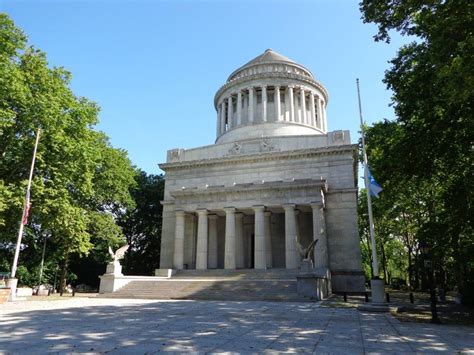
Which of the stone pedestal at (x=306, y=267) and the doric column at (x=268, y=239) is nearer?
the stone pedestal at (x=306, y=267)

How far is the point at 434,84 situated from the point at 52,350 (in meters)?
15.9

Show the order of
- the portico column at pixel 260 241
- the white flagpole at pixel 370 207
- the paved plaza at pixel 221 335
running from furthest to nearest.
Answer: the portico column at pixel 260 241 → the white flagpole at pixel 370 207 → the paved plaza at pixel 221 335

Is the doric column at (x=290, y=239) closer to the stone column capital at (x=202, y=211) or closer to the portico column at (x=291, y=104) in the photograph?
the stone column capital at (x=202, y=211)

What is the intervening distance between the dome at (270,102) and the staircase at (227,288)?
62.2 ft

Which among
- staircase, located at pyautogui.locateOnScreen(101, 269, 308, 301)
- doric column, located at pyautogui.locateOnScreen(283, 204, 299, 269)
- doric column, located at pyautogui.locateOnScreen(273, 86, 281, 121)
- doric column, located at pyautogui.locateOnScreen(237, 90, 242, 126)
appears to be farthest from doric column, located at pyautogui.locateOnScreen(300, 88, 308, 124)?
staircase, located at pyautogui.locateOnScreen(101, 269, 308, 301)

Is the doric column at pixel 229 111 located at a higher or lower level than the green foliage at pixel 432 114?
higher

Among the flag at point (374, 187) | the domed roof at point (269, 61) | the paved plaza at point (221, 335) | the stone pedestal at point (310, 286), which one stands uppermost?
the domed roof at point (269, 61)

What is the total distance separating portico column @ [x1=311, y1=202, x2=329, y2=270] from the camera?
2673 centimetres

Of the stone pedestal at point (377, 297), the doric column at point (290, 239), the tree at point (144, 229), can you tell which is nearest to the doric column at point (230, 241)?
the doric column at point (290, 239)

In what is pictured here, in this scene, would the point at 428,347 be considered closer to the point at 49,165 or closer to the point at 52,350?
the point at 52,350

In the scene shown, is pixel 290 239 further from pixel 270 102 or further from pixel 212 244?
pixel 270 102

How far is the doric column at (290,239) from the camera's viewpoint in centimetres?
2672

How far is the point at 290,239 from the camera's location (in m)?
27.3

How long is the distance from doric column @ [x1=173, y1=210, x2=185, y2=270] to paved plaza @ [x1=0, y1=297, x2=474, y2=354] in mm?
18006
